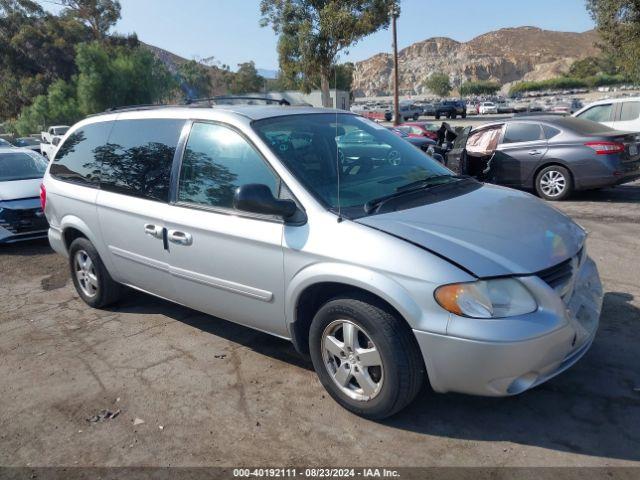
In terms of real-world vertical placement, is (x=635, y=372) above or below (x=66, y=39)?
below

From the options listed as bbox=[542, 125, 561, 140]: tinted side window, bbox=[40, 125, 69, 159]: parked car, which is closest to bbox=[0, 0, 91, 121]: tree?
bbox=[40, 125, 69, 159]: parked car

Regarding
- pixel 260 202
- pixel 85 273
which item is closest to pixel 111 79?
pixel 85 273

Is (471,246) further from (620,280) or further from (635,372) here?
(620,280)

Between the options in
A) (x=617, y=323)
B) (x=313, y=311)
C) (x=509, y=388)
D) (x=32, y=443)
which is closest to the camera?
(x=509, y=388)

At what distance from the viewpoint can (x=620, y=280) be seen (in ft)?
17.2

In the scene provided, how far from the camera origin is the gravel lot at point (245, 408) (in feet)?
9.61

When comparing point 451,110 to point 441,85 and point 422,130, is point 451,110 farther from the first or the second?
point 441,85

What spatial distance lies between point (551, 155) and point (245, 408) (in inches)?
313

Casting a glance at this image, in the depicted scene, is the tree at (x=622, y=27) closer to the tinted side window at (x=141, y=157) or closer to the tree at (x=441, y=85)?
the tinted side window at (x=141, y=157)

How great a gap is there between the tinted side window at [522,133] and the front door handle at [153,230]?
25.7 ft

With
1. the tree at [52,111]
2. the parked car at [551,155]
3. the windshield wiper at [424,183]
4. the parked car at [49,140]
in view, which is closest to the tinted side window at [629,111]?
the parked car at [551,155]

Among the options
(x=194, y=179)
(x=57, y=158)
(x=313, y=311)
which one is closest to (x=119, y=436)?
(x=313, y=311)

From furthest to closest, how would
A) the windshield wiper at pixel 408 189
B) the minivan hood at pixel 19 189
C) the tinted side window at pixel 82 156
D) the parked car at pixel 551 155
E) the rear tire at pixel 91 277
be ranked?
the parked car at pixel 551 155 → the minivan hood at pixel 19 189 → the rear tire at pixel 91 277 → the tinted side window at pixel 82 156 → the windshield wiper at pixel 408 189

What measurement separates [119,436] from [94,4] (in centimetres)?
5883
